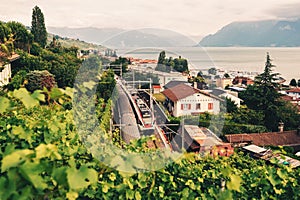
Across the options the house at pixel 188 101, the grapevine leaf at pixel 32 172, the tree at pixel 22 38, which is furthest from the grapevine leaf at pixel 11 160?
the tree at pixel 22 38

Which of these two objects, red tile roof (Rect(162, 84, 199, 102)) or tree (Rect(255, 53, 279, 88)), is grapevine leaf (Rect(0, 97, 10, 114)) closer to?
red tile roof (Rect(162, 84, 199, 102))

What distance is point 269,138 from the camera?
12664mm

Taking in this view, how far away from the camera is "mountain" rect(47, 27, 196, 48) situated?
14.8ft

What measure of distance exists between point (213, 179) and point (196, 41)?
352cm

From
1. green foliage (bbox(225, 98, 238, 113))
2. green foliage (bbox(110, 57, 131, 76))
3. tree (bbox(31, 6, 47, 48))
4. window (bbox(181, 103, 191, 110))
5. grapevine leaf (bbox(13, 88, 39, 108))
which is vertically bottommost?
green foliage (bbox(225, 98, 238, 113))

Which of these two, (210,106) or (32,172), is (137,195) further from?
(210,106)

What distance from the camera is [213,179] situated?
4.98 ft

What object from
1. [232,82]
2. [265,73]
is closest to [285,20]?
[232,82]

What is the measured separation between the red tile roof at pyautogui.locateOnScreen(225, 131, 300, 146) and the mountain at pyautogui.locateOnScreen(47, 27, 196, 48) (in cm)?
772

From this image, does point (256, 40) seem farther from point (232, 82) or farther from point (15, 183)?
point (15, 183)

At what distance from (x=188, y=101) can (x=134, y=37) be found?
7013 mm

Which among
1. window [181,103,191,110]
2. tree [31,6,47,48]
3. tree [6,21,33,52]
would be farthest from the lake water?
tree [31,6,47,48]

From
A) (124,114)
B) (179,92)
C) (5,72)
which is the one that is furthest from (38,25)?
(124,114)

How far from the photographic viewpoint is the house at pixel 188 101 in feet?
Result: 36.7
